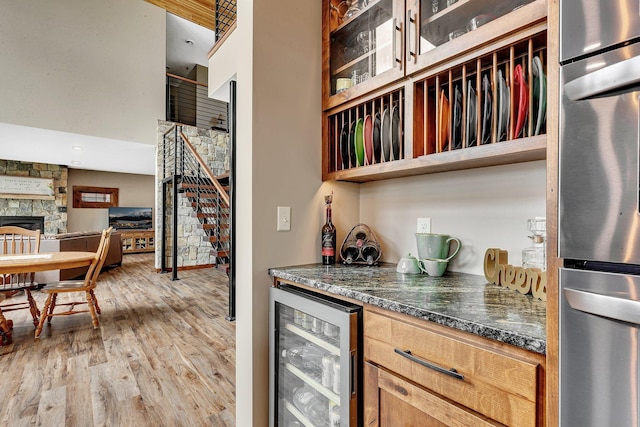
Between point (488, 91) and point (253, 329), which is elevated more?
point (488, 91)

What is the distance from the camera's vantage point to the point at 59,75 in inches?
212

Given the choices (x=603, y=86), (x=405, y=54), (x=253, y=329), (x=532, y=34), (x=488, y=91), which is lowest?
(x=253, y=329)

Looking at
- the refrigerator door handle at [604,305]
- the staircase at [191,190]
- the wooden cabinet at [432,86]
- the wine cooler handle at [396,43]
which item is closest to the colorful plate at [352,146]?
the wooden cabinet at [432,86]

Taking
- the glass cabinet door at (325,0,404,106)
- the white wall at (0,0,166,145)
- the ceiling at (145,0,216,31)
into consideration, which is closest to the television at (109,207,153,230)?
the white wall at (0,0,166,145)

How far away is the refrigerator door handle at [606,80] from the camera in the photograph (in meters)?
0.54

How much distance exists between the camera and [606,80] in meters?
0.57

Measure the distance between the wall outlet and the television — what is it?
1013 centimetres

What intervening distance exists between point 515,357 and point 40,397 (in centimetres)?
274

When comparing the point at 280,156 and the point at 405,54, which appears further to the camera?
the point at 280,156

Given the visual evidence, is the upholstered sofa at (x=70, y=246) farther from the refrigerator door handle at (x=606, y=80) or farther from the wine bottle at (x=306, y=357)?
the refrigerator door handle at (x=606, y=80)

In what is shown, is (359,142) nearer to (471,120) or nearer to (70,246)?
(471,120)

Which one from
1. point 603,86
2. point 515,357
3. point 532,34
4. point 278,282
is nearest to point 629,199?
point 603,86

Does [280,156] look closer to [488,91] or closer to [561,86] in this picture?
[488,91]

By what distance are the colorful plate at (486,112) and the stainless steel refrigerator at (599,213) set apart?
49 centimetres
